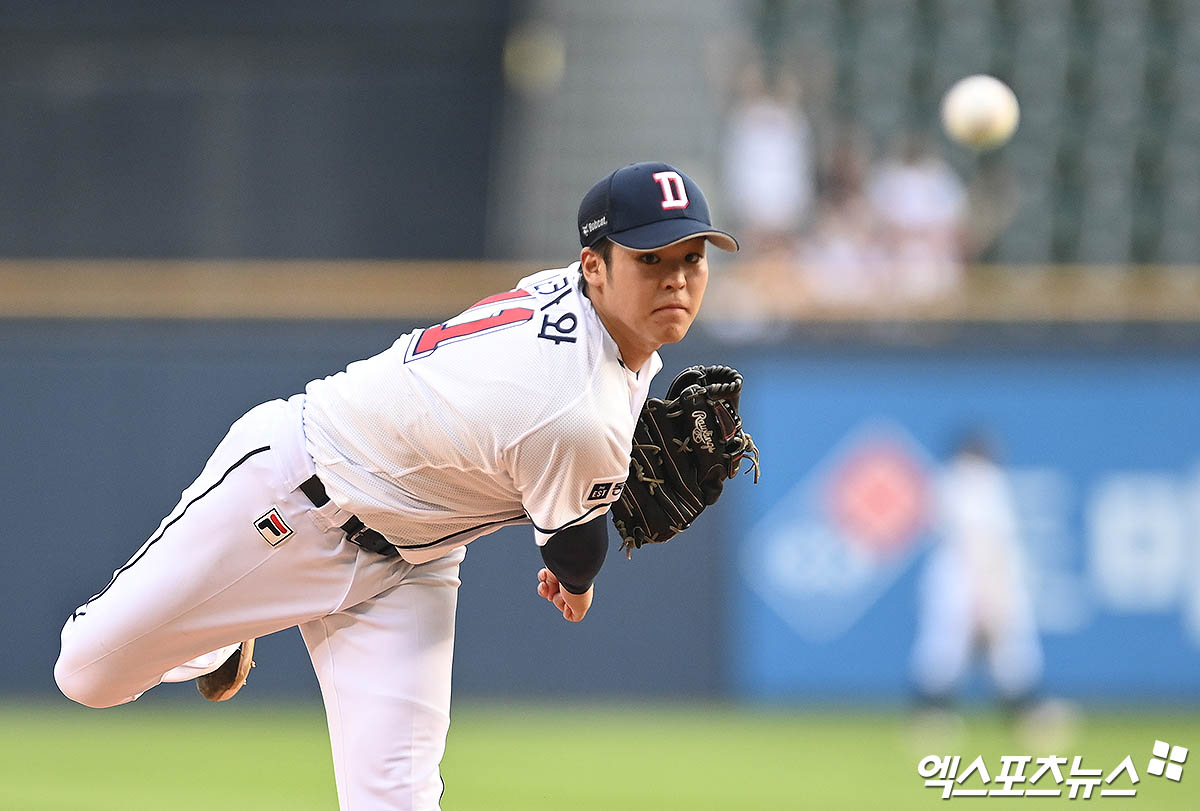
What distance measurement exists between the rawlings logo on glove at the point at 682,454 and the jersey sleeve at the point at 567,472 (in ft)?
1.62

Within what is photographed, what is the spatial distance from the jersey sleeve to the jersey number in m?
0.38

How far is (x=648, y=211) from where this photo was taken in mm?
4570

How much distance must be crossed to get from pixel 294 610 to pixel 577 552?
959mm

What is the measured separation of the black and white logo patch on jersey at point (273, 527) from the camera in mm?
5066

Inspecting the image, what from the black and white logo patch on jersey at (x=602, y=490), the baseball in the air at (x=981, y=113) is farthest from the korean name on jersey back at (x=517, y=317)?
the baseball in the air at (x=981, y=113)

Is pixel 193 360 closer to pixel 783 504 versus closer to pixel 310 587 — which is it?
pixel 783 504

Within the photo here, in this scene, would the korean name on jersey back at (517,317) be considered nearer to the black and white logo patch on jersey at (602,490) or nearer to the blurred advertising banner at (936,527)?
the black and white logo patch on jersey at (602,490)

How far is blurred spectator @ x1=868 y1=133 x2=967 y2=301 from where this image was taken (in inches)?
495

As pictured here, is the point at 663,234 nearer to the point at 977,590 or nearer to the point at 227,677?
the point at 227,677

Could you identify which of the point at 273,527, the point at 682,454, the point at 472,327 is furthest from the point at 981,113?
the point at 273,527

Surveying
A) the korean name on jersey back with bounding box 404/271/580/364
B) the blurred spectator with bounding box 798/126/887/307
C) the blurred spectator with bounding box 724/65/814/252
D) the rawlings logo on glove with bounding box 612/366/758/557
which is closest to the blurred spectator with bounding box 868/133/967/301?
the blurred spectator with bounding box 798/126/887/307

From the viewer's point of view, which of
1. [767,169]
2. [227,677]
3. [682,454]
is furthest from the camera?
[767,169]

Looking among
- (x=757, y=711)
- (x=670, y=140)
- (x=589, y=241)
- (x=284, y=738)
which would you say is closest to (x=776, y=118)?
(x=670, y=140)

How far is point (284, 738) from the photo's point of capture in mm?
10703
